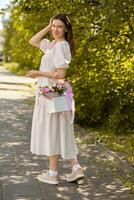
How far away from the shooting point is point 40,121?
22.2 ft

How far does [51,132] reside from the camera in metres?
6.75

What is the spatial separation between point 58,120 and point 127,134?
5082 millimetres

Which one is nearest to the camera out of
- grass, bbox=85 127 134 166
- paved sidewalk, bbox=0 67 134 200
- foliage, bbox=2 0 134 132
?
paved sidewalk, bbox=0 67 134 200

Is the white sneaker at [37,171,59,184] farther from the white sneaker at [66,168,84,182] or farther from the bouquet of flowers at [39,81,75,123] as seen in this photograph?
the bouquet of flowers at [39,81,75,123]

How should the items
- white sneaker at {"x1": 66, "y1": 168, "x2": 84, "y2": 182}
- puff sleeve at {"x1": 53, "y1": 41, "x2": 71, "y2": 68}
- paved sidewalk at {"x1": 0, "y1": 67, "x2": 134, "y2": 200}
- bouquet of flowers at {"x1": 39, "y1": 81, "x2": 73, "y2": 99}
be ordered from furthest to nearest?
Result: white sneaker at {"x1": 66, "y1": 168, "x2": 84, "y2": 182}
bouquet of flowers at {"x1": 39, "y1": 81, "x2": 73, "y2": 99}
puff sleeve at {"x1": 53, "y1": 41, "x2": 71, "y2": 68}
paved sidewalk at {"x1": 0, "y1": 67, "x2": 134, "y2": 200}

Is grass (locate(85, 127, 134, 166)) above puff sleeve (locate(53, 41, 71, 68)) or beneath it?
beneath

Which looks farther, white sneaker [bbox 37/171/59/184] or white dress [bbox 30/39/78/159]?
white sneaker [bbox 37/171/59/184]

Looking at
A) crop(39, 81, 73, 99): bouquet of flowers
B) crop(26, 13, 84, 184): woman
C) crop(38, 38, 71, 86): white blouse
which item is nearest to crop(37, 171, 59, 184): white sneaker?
crop(26, 13, 84, 184): woman

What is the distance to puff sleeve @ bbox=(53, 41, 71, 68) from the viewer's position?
21.5 ft

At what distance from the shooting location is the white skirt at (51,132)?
674 cm

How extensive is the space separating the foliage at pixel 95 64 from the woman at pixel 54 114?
11.6 feet

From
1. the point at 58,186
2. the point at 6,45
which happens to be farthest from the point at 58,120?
the point at 6,45

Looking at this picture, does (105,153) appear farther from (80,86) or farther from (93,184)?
(80,86)

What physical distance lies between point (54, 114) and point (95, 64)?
5314 mm
